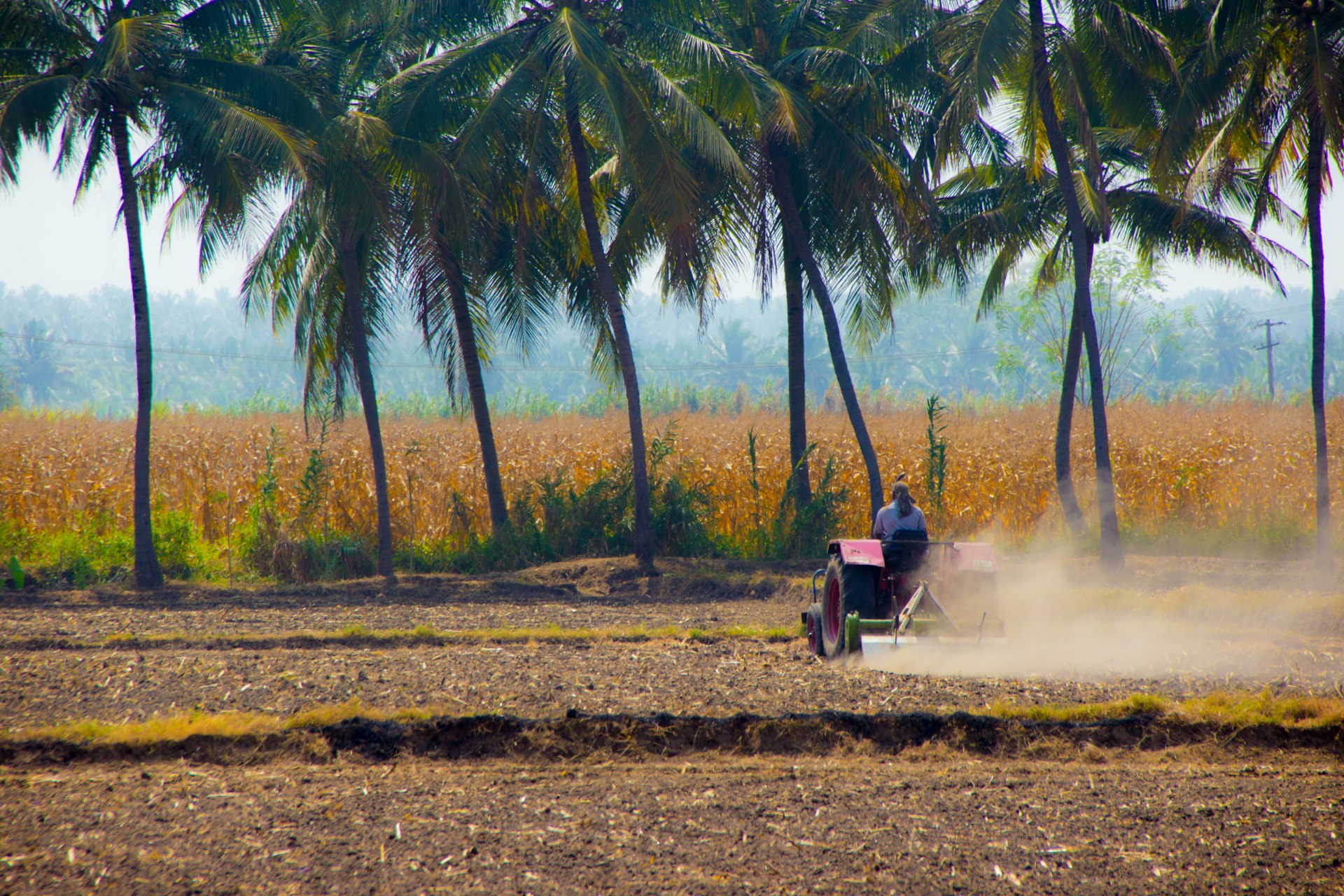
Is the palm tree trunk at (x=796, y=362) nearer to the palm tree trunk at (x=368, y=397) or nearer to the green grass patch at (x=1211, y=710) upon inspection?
the palm tree trunk at (x=368, y=397)

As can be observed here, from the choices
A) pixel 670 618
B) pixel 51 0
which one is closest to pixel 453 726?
pixel 670 618

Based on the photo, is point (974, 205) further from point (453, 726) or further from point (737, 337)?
point (737, 337)

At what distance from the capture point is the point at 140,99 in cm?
1232

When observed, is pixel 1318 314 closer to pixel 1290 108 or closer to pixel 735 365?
pixel 1290 108

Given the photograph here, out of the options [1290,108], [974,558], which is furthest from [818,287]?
[974,558]

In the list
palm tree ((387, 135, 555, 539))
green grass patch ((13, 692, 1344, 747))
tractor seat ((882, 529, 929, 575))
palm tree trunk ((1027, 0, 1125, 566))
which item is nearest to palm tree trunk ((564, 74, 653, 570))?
palm tree ((387, 135, 555, 539))

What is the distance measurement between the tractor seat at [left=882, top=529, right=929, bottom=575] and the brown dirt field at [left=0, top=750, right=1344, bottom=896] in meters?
2.18

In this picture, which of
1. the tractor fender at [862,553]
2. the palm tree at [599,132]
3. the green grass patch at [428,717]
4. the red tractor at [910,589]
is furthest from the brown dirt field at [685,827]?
the palm tree at [599,132]

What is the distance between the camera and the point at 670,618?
34.0ft

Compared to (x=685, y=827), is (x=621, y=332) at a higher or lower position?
higher

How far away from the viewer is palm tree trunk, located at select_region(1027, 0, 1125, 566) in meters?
13.0

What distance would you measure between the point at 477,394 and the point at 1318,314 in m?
13.1

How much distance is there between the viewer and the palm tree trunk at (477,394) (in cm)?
1529

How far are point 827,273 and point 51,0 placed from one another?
12.0m
